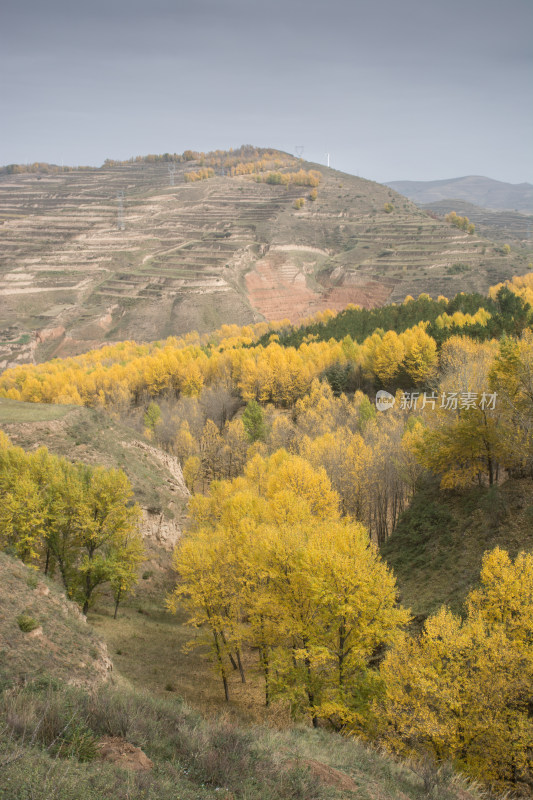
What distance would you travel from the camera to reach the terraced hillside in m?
135

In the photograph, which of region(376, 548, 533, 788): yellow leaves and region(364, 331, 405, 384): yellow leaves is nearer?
region(376, 548, 533, 788): yellow leaves

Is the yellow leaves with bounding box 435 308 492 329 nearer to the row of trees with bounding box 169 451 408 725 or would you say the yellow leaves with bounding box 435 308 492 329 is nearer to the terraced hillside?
the row of trees with bounding box 169 451 408 725

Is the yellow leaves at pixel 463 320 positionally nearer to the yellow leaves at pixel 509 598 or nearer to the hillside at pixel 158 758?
the yellow leaves at pixel 509 598

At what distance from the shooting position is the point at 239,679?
985 inches

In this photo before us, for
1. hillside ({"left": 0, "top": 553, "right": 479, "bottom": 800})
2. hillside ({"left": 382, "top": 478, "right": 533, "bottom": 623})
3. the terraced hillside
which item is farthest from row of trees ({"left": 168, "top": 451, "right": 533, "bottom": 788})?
the terraced hillside

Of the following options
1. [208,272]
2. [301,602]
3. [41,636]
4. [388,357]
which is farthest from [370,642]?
[208,272]

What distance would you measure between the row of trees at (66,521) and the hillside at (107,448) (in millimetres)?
8813

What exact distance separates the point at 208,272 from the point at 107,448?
12710 centimetres

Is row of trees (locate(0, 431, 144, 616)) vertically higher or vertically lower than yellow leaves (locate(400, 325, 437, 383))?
lower

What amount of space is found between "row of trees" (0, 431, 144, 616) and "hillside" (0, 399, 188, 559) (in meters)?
8.81

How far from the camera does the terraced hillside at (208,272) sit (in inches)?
5320

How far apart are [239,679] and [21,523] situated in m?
14.1

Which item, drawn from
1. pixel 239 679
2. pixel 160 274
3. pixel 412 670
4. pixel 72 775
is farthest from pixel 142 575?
pixel 160 274

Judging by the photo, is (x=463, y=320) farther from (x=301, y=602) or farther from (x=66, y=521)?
(x=66, y=521)
